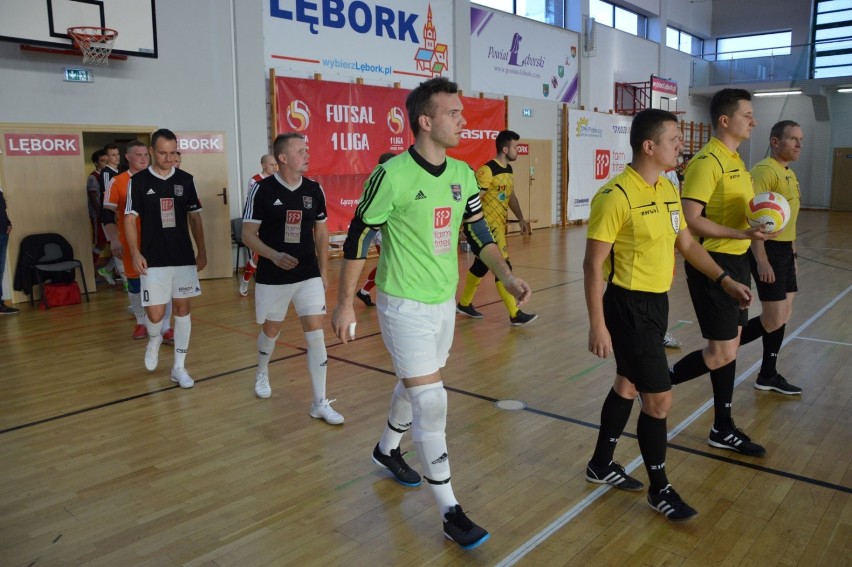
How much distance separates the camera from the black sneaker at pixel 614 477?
317 centimetres

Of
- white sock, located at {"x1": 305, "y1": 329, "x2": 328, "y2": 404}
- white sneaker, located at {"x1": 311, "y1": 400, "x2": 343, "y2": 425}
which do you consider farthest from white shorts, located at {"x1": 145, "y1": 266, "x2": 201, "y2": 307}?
white sneaker, located at {"x1": 311, "y1": 400, "x2": 343, "y2": 425}

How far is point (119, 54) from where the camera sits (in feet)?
28.5

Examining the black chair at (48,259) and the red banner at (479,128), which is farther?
the red banner at (479,128)

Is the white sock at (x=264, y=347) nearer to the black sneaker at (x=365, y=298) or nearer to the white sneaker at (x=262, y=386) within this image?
the white sneaker at (x=262, y=386)

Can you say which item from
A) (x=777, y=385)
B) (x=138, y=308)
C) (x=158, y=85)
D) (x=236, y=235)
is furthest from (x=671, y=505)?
(x=158, y=85)

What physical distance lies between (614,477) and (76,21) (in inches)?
331

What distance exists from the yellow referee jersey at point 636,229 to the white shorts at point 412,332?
75cm

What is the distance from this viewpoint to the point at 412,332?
2.66m

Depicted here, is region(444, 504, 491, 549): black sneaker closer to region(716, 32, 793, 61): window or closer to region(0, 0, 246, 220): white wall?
region(0, 0, 246, 220): white wall

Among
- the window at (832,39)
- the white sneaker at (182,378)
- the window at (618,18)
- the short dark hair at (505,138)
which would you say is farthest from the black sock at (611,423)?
the window at (832,39)

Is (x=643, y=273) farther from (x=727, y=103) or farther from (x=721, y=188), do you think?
(x=727, y=103)

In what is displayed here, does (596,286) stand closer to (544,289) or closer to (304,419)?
(304,419)

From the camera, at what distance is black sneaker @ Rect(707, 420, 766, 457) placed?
11.6ft

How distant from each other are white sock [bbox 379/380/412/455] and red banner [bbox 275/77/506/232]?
834cm
